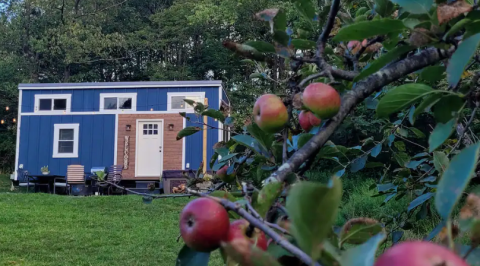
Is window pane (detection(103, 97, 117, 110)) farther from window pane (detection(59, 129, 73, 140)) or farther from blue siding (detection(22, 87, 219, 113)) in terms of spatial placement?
window pane (detection(59, 129, 73, 140))

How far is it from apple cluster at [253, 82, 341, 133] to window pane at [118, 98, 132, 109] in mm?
11673

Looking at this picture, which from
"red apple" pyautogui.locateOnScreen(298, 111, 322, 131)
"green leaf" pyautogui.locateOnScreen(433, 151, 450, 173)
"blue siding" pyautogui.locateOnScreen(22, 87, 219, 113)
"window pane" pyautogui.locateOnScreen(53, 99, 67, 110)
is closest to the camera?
"red apple" pyautogui.locateOnScreen(298, 111, 322, 131)

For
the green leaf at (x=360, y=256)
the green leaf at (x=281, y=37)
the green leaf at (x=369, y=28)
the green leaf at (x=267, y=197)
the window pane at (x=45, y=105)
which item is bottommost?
the green leaf at (x=360, y=256)

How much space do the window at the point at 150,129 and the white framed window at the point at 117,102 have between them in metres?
0.60

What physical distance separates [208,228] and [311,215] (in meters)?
0.18

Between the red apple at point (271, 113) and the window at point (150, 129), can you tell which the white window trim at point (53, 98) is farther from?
the red apple at point (271, 113)

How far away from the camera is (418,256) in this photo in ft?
0.97

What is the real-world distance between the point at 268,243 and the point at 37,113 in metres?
13.0

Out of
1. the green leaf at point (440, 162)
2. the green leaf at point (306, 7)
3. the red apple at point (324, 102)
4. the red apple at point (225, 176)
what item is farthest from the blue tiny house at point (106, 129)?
the red apple at point (324, 102)

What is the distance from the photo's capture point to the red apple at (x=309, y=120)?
0.97m

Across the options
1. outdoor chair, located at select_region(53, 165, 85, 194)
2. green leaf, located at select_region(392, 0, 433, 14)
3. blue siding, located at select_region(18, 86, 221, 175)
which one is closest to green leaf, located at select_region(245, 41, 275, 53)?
green leaf, located at select_region(392, 0, 433, 14)

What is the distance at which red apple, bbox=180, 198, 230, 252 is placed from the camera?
0.51m

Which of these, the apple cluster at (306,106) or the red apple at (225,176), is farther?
the red apple at (225,176)

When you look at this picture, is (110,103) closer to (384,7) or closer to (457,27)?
(384,7)
